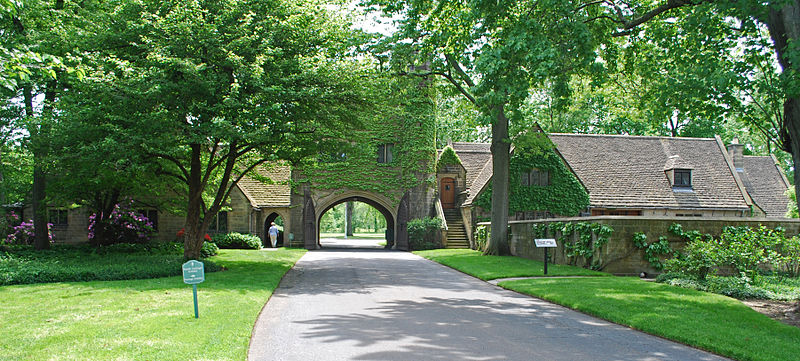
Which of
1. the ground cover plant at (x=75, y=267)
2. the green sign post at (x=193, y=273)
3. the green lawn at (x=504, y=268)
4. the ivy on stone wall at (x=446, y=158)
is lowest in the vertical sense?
the green lawn at (x=504, y=268)

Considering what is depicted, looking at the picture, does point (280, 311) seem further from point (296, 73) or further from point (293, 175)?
point (293, 175)

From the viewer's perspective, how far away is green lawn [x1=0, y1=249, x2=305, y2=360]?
23.4 ft

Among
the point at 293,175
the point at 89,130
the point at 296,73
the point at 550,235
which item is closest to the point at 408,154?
the point at 293,175

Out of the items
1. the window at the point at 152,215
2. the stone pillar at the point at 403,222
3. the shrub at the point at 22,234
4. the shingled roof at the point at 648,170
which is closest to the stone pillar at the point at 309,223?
the stone pillar at the point at 403,222

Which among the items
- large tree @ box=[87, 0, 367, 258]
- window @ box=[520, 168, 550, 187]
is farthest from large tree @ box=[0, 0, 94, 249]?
window @ box=[520, 168, 550, 187]

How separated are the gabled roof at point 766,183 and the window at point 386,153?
1017 inches

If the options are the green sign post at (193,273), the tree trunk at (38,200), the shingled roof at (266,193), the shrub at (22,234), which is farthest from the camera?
the shingled roof at (266,193)

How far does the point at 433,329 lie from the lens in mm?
8984

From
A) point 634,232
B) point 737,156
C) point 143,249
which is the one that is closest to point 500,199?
point 634,232

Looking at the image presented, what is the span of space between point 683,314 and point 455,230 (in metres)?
25.6

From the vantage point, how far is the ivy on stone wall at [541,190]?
3372 centimetres

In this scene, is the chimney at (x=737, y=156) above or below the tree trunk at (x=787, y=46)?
above

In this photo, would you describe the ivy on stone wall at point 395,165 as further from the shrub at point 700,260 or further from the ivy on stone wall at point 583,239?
the shrub at point 700,260

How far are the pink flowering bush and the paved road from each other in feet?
63.0
